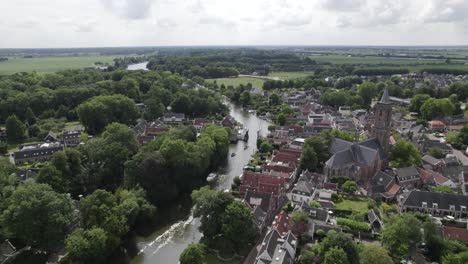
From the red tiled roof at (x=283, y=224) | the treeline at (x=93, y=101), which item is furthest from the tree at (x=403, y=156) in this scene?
the treeline at (x=93, y=101)

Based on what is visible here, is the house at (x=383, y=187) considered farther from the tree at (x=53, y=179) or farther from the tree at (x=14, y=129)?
the tree at (x=14, y=129)

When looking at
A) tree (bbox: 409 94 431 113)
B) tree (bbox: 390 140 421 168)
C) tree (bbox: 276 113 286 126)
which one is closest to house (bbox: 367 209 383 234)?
tree (bbox: 390 140 421 168)

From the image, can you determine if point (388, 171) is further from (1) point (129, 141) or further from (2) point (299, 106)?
(2) point (299, 106)

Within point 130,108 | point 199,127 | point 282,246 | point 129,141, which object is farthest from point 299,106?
point 282,246

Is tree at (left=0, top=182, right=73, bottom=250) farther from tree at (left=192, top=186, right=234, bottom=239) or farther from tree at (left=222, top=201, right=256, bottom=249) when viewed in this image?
tree at (left=222, top=201, right=256, bottom=249)

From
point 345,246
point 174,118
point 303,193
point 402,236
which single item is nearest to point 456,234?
point 402,236

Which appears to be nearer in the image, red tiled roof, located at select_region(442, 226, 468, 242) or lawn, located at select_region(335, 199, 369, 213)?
red tiled roof, located at select_region(442, 226, 468, 242)
